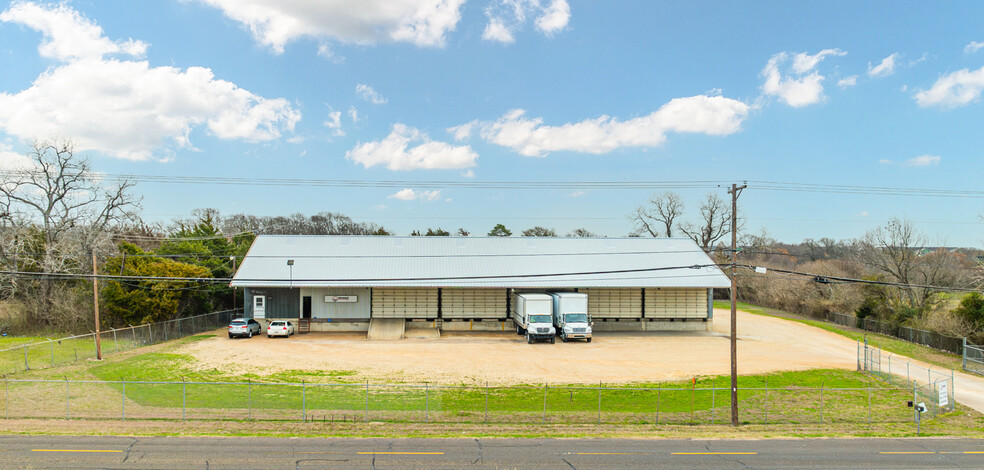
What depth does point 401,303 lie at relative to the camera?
4478 cm

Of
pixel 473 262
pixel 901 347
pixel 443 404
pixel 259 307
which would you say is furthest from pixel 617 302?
pixel 259 307

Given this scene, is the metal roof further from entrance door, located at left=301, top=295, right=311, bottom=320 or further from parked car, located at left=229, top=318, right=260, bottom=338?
parked car, located at left=229, top=318, right=260, bottom=338

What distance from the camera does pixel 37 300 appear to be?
45594 mm

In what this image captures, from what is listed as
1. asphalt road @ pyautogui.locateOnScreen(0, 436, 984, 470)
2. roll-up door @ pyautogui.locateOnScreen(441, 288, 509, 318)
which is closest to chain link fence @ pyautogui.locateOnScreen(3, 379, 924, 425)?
asphalt road @ pyautogui.locateOnScreen(0, 436, 984, 470)

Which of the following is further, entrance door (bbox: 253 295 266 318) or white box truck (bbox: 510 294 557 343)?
entrance door (bbox: 253 295 266 318)

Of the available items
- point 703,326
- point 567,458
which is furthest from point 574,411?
point 703,326

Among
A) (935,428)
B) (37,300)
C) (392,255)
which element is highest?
(392,255)

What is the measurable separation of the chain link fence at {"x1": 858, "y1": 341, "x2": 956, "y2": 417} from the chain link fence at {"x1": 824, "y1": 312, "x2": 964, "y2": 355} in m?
5.01

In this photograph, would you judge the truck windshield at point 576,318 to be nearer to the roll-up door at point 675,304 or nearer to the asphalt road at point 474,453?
the roll-up door at point 675,304

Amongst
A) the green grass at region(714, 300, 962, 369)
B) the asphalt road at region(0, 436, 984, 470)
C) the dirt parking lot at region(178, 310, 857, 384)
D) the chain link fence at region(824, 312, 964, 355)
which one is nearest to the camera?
the asphalt road at region(0, 436, 984, 470)

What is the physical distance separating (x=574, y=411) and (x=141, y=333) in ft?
104

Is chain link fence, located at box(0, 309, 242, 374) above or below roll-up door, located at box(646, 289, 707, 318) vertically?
below

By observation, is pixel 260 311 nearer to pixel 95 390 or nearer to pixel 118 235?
pixel 95 390

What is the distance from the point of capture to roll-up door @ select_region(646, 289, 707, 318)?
46594mm
